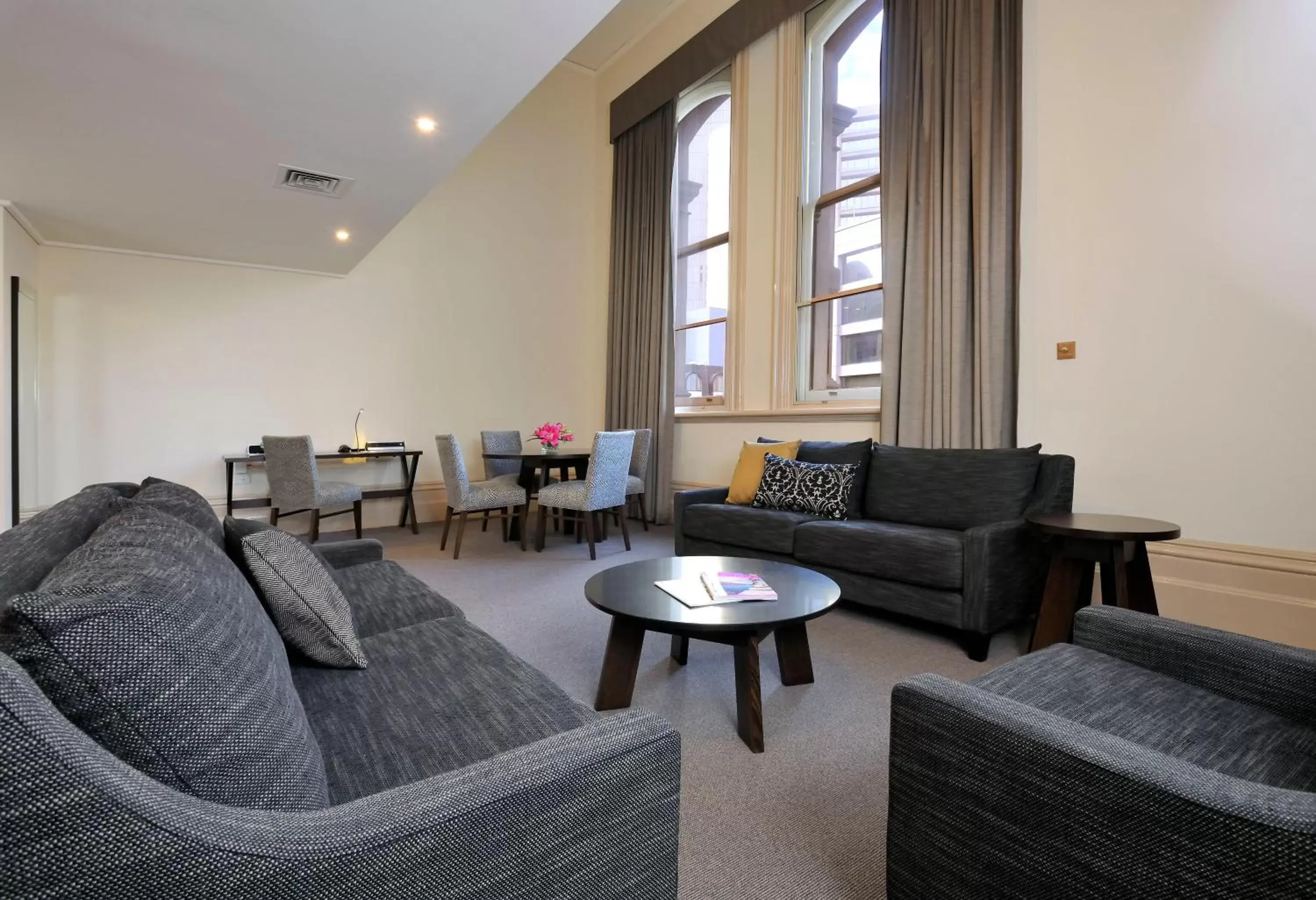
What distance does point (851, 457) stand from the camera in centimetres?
353

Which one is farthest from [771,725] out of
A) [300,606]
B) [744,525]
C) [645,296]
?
[645,296]

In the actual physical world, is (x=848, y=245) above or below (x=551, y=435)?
above

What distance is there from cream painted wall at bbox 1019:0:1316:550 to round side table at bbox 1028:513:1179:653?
1.78 feet

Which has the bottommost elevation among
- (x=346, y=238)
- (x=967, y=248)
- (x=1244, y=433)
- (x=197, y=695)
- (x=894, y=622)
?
(x=894, y=622)

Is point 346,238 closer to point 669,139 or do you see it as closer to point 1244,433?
point 669,139

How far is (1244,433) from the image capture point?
2.51 m

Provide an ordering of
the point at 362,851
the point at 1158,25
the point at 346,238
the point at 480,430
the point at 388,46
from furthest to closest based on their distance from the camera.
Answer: the point at 480,430, the point at 346,238, the point at 1158,25, the point at 388,46, the point at 362,851

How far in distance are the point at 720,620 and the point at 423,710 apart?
0.82 m

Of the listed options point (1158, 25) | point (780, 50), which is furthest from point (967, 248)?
point (780, 50)

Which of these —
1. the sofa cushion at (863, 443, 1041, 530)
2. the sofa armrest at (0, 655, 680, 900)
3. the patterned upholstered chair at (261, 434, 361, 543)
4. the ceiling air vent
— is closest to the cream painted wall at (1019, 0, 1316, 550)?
the sofa cushion at (863, 443, 1041, 530)

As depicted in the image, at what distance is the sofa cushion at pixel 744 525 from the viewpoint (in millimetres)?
3213

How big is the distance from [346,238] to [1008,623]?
14.1ft

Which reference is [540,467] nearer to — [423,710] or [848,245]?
[848,245]

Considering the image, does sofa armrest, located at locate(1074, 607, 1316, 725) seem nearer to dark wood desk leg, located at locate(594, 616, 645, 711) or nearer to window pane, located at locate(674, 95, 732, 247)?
dark wood desk leg, located at locate(594, 616, 645, 711)
